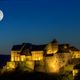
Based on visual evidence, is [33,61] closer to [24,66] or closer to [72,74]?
[24,66]

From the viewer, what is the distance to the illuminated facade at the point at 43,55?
7906 cm

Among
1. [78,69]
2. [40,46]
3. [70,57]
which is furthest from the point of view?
[40,46]

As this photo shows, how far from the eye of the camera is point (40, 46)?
3322 inches

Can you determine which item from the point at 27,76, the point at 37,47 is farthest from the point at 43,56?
the point at 27,76

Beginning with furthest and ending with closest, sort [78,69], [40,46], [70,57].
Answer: [40,46] → [70,57] → [78,69]

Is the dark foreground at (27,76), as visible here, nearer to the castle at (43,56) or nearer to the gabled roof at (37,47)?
the castle at (43,56)

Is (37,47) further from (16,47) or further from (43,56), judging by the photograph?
(16,47)

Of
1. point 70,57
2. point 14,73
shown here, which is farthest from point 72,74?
point 14,73

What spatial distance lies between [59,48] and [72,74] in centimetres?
954

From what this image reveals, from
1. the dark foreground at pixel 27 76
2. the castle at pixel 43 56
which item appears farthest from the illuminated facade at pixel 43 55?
the dark foreground at pixel 27 76

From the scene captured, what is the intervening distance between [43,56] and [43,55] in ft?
1.17

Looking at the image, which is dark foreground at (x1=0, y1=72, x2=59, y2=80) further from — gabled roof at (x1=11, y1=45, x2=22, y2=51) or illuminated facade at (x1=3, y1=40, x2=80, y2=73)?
gabled roof at (x1=11, y1=45, x2=22, y2=51)

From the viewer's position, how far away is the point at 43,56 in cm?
8156

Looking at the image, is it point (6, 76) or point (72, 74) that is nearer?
point (72, 74)
